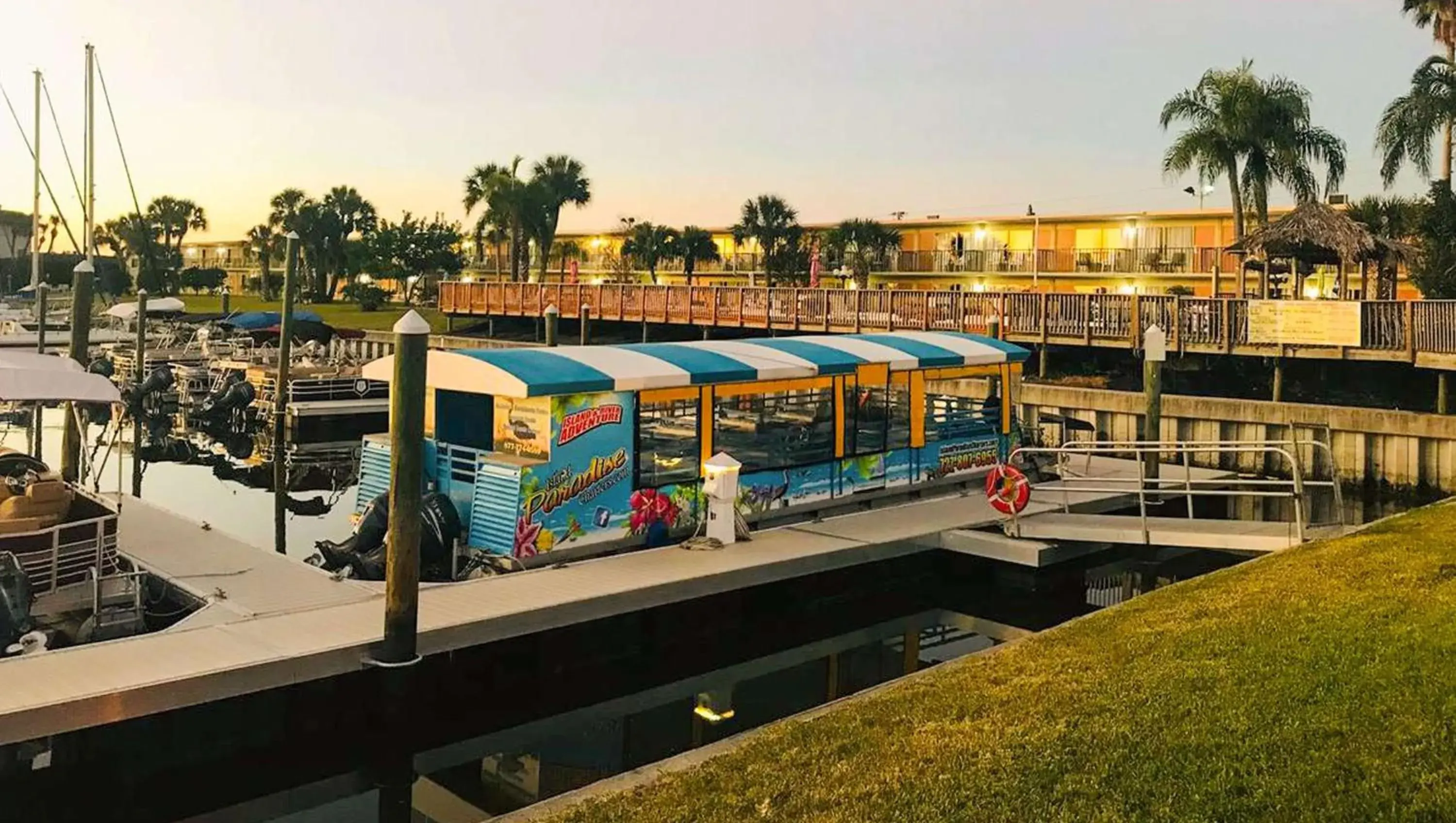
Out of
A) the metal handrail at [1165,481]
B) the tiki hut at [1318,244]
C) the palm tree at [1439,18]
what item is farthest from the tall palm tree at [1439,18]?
the metal handrail at [1165,481]

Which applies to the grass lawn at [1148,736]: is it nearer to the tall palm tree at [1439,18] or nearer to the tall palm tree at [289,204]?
the tall palm tree at [1439,18]

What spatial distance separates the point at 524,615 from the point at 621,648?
5.17 feet

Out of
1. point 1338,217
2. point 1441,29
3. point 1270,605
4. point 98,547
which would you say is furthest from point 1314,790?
point 1441,29

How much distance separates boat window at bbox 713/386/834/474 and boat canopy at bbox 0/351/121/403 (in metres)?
6.69

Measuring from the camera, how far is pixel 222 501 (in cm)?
2305

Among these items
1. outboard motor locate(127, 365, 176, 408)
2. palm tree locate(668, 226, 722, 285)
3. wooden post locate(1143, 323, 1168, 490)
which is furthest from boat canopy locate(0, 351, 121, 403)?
palm tree locate(668, 226, 722, 285)

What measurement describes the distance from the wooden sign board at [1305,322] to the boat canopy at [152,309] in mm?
35678

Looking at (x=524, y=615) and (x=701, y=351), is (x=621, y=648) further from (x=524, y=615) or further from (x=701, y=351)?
(x=701, y=351)

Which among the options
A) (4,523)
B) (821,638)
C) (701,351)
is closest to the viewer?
(4,523)

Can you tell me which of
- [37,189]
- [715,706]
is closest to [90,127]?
[37,189]

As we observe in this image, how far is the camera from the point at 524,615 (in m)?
10.2

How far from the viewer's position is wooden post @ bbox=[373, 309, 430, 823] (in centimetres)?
911

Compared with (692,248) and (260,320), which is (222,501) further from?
(692,248)

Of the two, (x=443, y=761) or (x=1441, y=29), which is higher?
(x=1441, y=29)
